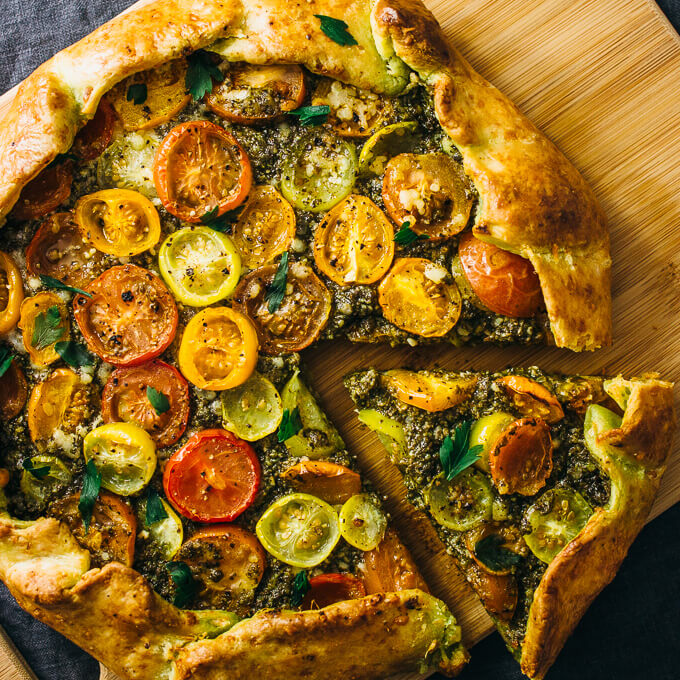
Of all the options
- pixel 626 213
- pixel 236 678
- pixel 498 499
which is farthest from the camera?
pixel 626 213

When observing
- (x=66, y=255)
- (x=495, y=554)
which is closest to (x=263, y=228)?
(x=66, y=255)

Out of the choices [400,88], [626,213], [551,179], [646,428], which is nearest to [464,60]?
[400,88]

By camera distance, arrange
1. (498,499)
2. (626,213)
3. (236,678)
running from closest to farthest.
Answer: (236,678)
(498,499)
(626,213)

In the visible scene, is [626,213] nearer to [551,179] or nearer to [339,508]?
[551,179]

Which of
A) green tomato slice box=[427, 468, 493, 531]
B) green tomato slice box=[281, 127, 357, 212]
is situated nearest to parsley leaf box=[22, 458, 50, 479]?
green tomato slice box=[281, 127, 357, 212]

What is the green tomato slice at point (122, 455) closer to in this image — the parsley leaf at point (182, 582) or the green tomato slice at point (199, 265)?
the parsley leaf at point (182, 582)

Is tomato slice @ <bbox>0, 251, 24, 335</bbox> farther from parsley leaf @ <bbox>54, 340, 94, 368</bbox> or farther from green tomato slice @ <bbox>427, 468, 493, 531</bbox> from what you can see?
green tomato slice @ <bbox>427, 468, 493, 531</bbox>

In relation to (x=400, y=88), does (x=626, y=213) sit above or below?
below

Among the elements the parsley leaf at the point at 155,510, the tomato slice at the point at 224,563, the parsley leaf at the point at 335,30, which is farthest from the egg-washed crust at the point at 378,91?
the tomato slice at the point at 224,563
